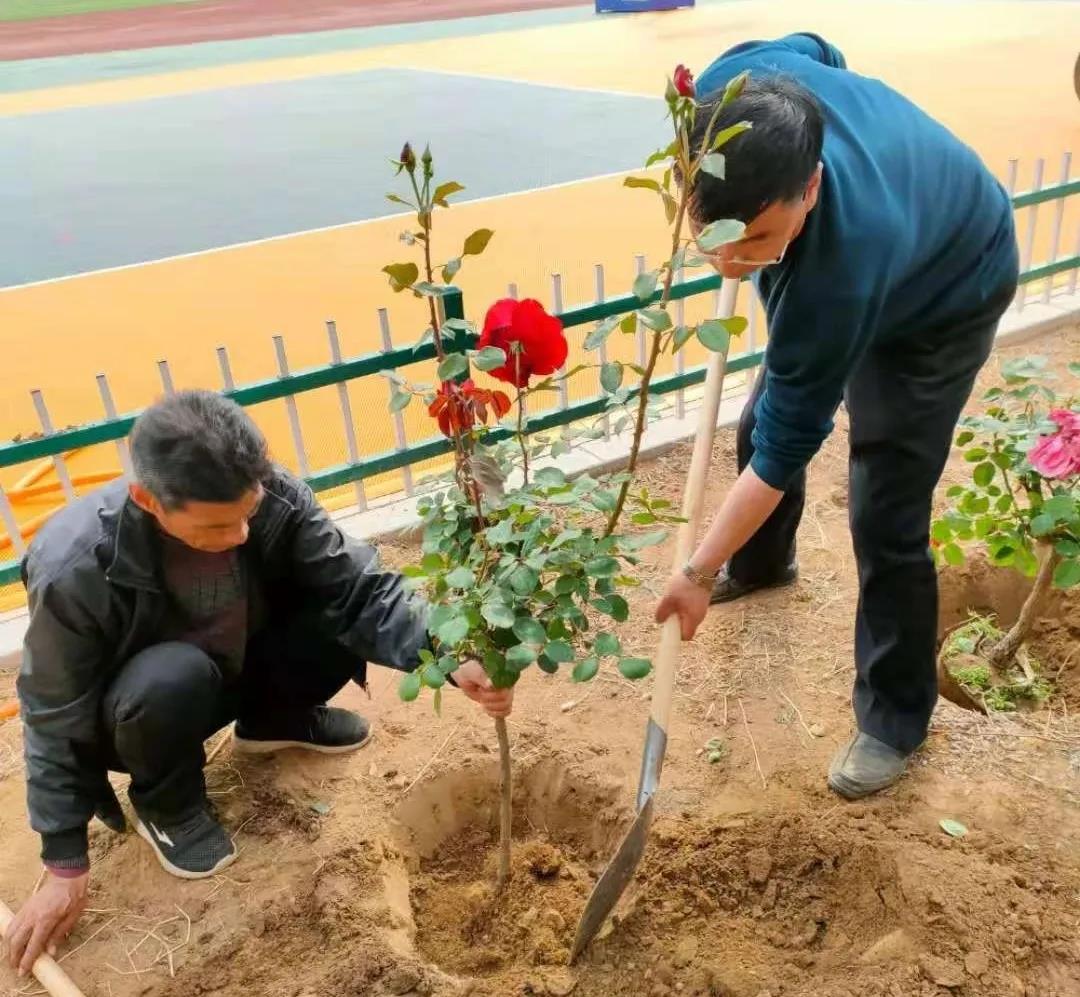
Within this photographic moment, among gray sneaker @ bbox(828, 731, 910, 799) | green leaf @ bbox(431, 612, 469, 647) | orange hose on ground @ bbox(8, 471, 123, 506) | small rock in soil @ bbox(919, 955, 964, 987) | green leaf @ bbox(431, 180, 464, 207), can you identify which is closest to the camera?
green leaf @ bbox(431, 180, 464, 207)

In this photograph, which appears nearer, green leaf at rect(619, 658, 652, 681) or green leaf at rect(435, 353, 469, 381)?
green leaf at rect(435, 353, 469, 381)

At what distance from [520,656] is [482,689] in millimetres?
228

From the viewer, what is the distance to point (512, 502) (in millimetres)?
1590

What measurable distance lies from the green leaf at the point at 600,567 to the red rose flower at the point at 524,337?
0.30 m

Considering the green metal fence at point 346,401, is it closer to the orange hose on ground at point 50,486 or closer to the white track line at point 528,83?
the orange hose on ground at point 50,486

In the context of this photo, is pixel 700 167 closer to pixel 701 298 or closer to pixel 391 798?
pixel 391 798

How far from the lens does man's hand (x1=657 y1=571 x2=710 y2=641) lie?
6.34 feet

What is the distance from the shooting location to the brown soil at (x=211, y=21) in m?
21.5

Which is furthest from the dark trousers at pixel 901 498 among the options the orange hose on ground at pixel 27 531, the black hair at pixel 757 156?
the orange hose on ground at pixel 27 531

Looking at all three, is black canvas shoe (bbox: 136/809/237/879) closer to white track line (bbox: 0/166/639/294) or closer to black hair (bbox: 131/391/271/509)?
black hair (bbox: 131/391/271/509)

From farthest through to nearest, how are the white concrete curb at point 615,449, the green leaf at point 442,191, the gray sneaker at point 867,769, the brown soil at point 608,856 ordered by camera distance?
the white concrete curb at point 615,449
the gray sneaker at point 867,769
the brown soil at point 608,856
the green leaf at point 442,191

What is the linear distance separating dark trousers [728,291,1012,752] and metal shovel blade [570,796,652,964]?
73 centimetres

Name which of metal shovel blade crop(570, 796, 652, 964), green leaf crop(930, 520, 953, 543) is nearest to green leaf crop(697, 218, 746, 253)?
metal shovel blade crop(570, 796, 652, 964)

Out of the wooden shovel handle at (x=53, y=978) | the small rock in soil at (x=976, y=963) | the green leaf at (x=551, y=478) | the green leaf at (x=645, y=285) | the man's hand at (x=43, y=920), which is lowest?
the small rock in soil at (x=976, y=963)
